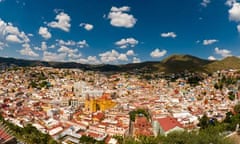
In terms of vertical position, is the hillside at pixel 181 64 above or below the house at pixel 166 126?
above

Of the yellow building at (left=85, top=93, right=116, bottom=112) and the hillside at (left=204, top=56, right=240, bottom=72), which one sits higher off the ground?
the hillside at (left=204, top=56, right=240, bottom=72)

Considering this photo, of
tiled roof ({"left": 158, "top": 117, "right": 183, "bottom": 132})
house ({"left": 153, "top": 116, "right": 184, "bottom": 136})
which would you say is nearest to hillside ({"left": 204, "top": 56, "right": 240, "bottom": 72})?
house ({"left": 153, "top": 116, "right": 184, "bottom": 136})

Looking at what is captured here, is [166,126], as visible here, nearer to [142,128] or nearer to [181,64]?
[142,128]

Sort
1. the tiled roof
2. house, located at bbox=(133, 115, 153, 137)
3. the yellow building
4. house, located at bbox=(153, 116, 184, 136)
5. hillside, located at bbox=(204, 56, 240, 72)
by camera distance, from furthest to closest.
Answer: hillside, located at bbox=(204, 56, 240, 72)
the yellow building
house, located at bbox=(133, 115, 153, 137)
the tiled roof
house, located at bbox=(153, 116, 184, 136)

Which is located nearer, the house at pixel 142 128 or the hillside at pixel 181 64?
the house at pixel 142 128

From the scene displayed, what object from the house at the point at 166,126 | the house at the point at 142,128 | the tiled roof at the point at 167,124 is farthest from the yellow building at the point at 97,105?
the house at the point at 142,128

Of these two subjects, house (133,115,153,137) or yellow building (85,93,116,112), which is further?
yellow building (85,93,116,112)

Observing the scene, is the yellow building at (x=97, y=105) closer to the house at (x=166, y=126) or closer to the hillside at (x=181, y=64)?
the house at (x=166, y=126)

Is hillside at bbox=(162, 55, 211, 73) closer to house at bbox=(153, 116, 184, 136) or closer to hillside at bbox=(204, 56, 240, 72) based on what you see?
hillside at bbox=(204, 56, 240, 72)

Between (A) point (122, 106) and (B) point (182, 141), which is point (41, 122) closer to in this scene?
(A) point (122, 106)

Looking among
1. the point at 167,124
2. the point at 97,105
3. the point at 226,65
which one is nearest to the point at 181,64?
the point at 226,65

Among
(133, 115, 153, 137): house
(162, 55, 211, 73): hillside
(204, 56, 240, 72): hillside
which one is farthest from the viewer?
(162, 55, 211, 73): hillside
